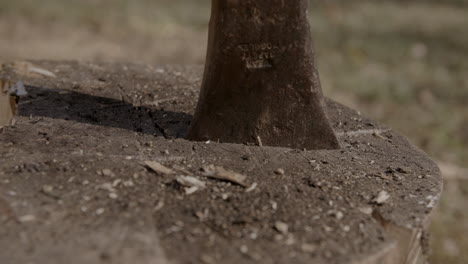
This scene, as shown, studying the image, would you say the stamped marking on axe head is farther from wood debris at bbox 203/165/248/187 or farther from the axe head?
the axe head

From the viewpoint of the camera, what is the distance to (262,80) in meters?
1.77

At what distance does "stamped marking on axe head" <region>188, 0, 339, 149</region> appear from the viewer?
5.62 feet

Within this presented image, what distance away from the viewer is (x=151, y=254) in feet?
4.05

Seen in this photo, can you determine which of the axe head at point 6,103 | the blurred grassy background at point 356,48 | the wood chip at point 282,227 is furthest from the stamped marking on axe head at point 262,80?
the blurred grassy background at point 356,48

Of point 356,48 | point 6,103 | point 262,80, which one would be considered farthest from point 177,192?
point 356,48

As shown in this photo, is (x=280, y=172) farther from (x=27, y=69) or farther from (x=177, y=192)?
(x=27, y=69)

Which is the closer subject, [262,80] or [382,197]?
[382,197]

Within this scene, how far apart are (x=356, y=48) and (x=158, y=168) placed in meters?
3.65

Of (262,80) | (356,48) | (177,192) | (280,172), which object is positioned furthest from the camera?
(356,48)

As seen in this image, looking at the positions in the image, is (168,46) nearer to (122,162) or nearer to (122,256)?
(122,162)

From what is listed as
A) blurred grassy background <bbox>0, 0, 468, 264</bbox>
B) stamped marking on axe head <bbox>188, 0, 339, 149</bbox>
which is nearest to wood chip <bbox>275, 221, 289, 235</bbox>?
stamped marking on axe head <bbox>188, 0, 339, 149</bbox>

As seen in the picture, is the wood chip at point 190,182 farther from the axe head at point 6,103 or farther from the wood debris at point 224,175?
the axe head at point 6,103

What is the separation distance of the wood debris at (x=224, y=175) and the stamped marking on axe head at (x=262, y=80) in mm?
212

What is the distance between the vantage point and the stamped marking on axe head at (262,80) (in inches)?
67.5
